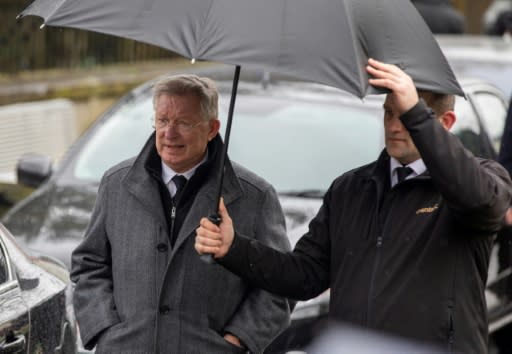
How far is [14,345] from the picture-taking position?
3693 mm

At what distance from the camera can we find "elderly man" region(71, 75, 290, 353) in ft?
12.8

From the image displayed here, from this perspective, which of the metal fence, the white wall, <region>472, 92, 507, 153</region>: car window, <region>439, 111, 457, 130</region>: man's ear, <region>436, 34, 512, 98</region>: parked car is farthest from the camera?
the metal fence

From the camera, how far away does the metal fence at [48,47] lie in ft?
45.3

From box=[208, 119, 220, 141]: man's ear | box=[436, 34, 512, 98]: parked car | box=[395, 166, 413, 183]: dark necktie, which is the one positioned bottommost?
box=[436, 34, 512, 98]: parked car

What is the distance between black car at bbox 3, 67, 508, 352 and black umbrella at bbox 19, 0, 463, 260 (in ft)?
7.07

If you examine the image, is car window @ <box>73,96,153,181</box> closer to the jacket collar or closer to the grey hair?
the jacket collar

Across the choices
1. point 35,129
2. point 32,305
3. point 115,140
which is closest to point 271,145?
point 115,140

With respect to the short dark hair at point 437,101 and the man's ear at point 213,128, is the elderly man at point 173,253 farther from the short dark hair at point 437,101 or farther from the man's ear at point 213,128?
the short dark hair at point 437,101

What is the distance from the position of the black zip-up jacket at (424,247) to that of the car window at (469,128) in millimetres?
3110

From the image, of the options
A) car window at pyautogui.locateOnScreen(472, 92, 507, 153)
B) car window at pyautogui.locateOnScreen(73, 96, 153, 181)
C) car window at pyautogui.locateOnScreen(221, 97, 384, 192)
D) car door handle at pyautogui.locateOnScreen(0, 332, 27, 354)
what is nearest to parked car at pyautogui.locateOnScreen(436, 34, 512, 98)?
car window at pyautogui.locateOnScreen(472, 92, 507, 153)

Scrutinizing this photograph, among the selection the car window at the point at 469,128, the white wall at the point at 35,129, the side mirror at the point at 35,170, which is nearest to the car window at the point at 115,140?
the side mirror at the point at 35,170

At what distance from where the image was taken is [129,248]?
3.94 m

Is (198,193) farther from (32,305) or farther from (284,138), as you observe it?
(284,138)

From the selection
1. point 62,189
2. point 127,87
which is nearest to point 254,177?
point 62,189
